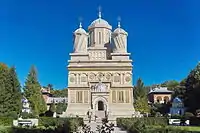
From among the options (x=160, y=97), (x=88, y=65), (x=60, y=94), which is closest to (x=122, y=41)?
(x=88, y=65)

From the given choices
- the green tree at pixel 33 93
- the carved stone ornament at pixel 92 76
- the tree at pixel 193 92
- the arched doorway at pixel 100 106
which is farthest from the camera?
the green tree at pixel 33 93

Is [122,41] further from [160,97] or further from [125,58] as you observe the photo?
[160,97]

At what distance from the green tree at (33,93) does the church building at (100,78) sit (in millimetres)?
8691

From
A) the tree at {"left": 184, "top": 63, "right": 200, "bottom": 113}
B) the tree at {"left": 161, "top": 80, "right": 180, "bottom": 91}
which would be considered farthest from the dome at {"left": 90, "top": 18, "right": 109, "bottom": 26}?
A: the tree at {"left": 161, "top": 80, "right": 180, "bottom": 91}

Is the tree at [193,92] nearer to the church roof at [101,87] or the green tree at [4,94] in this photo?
the church roof at [101,87]

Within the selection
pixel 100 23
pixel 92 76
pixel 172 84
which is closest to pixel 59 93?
pixel 172 84

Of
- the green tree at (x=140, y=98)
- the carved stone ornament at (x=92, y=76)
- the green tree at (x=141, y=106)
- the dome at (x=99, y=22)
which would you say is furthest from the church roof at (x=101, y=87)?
the dome at (x=99, y=22)

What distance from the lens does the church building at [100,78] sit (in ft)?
173

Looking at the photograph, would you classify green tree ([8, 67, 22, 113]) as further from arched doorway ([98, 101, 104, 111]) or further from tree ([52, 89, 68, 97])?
tree ([52, 89, 68, 97])

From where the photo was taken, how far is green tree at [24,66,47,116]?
59.5m

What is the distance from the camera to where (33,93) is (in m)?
60.7

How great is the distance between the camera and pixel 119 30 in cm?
5866

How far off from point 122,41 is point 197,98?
15.9 meters

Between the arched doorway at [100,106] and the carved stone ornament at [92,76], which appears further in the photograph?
the carved stone ornament at [92,76]
